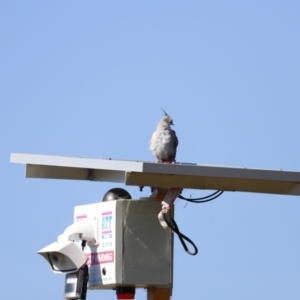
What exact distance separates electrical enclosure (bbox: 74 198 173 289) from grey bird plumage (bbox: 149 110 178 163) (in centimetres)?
159

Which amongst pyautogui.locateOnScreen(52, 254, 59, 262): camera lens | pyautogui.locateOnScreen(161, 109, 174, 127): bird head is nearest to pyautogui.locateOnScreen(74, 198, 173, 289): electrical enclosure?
pyautogui.locateOnScreen(52, 254, 59, 262): camera lens

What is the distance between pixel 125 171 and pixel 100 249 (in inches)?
33.5

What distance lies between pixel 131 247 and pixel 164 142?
225cm

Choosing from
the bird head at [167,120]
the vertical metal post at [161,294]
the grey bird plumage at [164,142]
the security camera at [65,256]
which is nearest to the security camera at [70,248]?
the security camera at [65,256]

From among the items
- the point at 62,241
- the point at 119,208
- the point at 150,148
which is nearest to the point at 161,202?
the point at 119,208

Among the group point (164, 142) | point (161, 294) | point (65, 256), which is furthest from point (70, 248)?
point (164, 142)

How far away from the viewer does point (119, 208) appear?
7.90 m

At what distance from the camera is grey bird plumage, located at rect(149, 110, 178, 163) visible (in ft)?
32.0

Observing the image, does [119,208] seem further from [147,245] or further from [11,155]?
[11,155]

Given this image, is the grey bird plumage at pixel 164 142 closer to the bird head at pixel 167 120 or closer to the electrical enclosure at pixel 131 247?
the bird head at pixel 167 120

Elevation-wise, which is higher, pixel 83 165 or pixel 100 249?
pixel 83 165

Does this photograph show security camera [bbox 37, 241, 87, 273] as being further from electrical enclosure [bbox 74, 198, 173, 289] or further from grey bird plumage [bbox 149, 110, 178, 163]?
grey bird plumage [bbox 149, 110, 178, 163]

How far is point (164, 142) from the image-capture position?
32.5ft

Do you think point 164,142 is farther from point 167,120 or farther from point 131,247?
point 131,247
